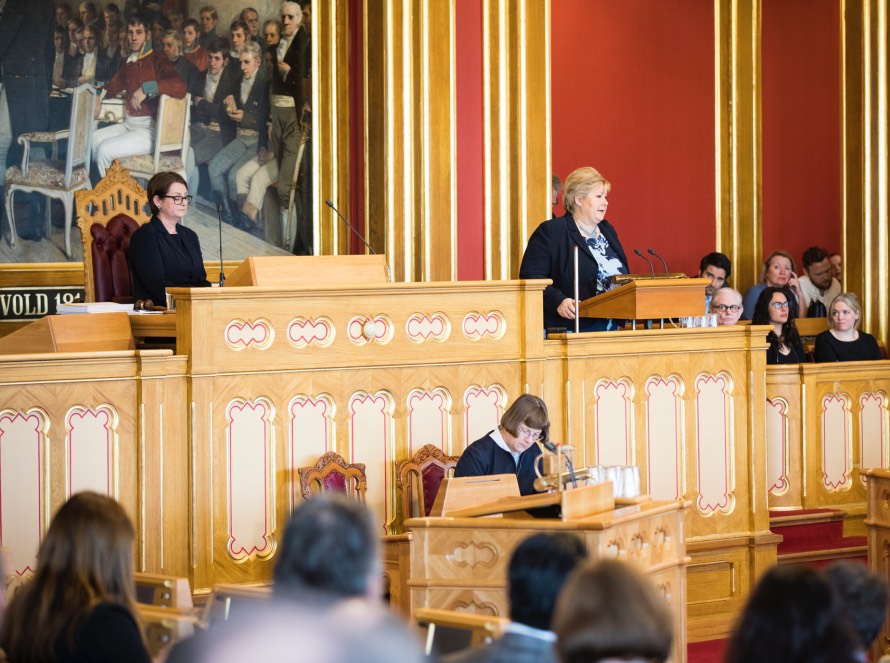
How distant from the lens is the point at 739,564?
672cm

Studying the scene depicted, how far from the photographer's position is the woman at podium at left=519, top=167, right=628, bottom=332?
22.2 feet

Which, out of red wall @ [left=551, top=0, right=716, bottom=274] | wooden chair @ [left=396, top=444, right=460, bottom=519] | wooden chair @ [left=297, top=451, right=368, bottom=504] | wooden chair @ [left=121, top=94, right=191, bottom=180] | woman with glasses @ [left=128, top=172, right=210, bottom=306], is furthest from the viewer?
red wall @ [left=551, top=0, right=716, bottom=274]

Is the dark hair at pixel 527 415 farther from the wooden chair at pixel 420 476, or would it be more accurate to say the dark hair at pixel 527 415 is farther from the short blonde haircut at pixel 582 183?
the short blonde haircut at pixel 582 183

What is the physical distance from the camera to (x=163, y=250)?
6523 mm

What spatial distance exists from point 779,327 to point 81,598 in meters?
5.42

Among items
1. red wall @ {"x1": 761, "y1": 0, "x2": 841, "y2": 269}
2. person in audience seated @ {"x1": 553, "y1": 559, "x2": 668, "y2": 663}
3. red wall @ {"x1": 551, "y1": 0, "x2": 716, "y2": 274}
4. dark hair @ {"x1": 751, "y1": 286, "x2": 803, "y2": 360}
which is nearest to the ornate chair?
red wall @ {"x1": 551, "y1": 0, "x2": 716, "y2": 274}

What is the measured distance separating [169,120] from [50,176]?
0.85 metres

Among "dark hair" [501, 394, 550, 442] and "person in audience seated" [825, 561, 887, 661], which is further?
"dark hair" [501, 394, 550, 442]

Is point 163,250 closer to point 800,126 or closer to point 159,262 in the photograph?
point 159,262

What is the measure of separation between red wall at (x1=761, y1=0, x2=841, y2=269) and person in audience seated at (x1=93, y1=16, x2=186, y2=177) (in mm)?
4473

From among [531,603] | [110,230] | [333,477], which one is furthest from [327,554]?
[110,230]

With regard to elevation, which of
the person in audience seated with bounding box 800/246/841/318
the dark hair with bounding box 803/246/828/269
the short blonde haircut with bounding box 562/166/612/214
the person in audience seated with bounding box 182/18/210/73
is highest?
the person in audience seated with bounding box 182/18/210/73

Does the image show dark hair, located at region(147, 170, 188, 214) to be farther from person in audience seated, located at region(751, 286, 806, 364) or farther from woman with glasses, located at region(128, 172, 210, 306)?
person in audience seated, located at region(751, 286, 806, 364)

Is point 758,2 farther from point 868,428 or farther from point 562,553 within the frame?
point 562,553
